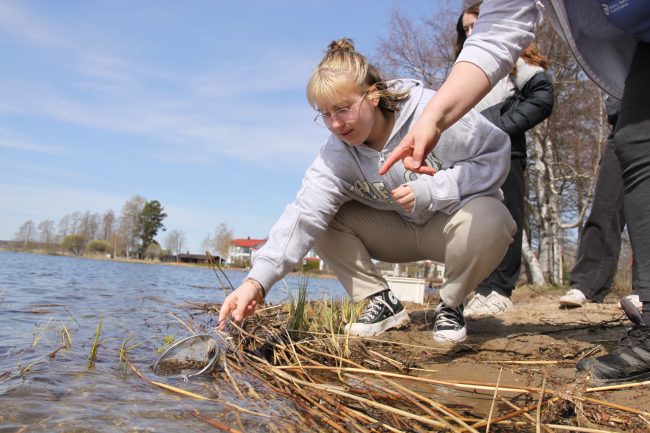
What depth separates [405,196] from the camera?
2531 millimetres

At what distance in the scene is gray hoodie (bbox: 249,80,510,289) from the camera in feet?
8.83

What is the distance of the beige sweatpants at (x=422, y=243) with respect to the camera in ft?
8.97

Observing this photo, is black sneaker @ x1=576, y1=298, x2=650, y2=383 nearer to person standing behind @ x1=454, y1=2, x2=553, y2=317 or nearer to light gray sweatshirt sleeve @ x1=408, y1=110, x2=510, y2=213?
light gray sweatshirt sleeve @ x1=408, y1=110, x2=510, y2=213

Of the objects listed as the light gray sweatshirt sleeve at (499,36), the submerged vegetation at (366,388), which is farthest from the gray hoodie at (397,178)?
the light gray sweatshirt sleeve at (499,36)

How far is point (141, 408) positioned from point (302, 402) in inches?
21.0

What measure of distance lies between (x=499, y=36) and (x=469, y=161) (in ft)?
3.25

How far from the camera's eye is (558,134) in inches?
660

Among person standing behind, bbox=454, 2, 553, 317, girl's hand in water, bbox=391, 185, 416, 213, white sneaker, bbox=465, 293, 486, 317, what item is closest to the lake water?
girl's hand in water, bbox=391, 185, 416, 213

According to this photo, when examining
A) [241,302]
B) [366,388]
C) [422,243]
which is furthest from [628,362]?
[241,302]

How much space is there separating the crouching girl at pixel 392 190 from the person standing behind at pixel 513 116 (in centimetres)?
130

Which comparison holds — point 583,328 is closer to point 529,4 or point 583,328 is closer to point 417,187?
point 417,187

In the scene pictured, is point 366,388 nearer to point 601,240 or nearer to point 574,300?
point 574,300

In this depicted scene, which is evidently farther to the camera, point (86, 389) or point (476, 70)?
point (86, 389)

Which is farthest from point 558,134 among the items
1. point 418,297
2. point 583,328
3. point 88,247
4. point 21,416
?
point 88,247
